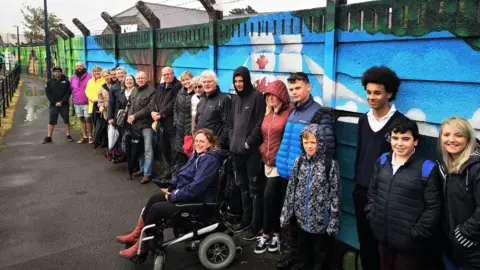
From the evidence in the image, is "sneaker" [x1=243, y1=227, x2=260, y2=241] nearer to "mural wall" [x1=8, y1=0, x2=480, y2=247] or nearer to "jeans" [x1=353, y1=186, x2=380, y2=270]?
"mural wall" [x1=8, y1=0, x2=480, y2=247]

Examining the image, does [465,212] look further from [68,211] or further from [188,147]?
[68,211]

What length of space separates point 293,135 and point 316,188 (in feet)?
1.82

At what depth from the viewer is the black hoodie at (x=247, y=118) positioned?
409cm

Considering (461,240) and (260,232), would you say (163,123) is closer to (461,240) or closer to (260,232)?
(260,232)

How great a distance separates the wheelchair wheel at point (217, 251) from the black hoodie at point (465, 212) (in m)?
1.93

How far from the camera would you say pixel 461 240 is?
2328mm

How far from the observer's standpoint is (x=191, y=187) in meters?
3.74

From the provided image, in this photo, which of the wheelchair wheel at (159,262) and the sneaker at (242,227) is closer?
the wheelchair wheel at (159,262)

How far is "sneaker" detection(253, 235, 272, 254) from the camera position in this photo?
4102 millimetres

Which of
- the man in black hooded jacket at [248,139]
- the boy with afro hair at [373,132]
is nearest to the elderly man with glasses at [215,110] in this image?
the man in black hooded jacket at [248,139]

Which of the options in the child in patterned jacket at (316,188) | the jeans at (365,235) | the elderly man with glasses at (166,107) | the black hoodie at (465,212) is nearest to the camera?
the black hoodie at (465,212)

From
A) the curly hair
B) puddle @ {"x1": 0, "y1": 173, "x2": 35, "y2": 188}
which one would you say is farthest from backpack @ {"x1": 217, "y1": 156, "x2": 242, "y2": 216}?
puddle @ {"x1": 0, "y1": 173, "x2": 35, "y2": 188}

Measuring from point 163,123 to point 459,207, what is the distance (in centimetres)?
456

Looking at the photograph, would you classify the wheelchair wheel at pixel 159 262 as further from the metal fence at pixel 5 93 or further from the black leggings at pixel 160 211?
the metal fence at pixel 5 93
